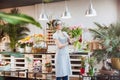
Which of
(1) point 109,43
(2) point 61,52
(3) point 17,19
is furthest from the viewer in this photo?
(1) point 109,43

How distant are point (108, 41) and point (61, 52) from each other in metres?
1.26

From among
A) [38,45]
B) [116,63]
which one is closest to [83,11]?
[38,45]

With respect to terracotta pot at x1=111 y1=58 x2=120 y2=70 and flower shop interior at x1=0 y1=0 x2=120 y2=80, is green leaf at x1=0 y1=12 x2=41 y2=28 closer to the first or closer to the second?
flower shop interior at x1=0 y1=0 x2=120 y2=80

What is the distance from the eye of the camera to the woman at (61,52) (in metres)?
4.63

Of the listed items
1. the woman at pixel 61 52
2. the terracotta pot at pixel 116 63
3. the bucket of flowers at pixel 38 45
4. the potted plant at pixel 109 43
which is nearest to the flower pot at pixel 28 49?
the bucket of flowers at pixel 38 45

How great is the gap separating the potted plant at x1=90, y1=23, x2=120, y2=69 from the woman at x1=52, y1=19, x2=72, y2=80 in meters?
1.11

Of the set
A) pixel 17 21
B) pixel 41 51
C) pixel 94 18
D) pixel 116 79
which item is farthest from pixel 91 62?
pixel 17 21

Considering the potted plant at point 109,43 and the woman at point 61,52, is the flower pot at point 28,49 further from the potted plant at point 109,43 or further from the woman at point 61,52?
the woman at point 61,52

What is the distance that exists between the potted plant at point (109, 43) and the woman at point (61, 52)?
3.65 ft

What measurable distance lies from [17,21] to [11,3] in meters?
10.6

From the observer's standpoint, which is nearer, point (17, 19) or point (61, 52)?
point (17, 19)

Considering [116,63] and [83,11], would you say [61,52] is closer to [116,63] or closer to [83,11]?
[116,63]

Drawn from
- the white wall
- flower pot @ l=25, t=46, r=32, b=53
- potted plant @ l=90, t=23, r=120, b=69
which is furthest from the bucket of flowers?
the white wall

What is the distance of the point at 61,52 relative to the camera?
15.5 ft
